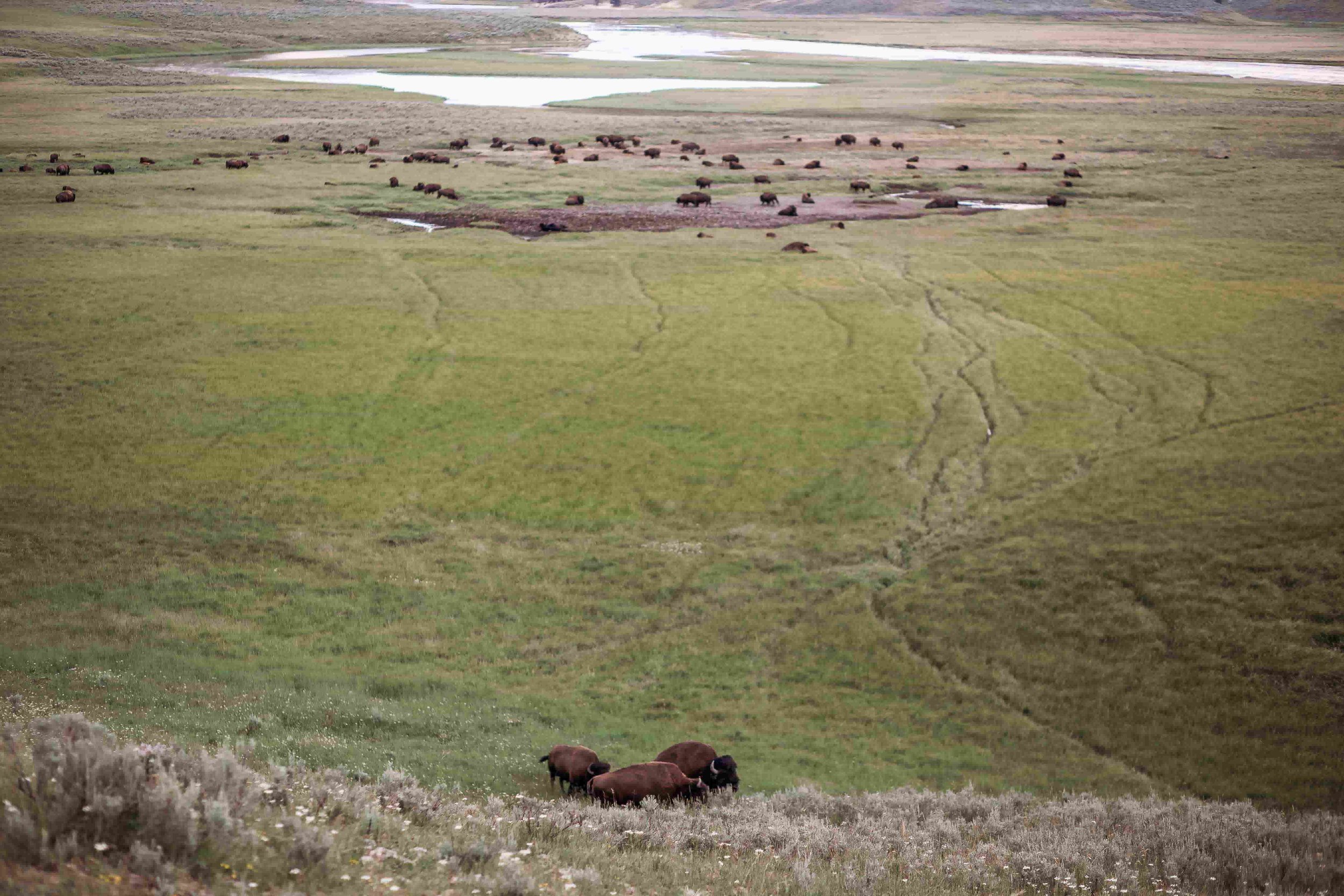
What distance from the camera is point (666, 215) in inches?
2549

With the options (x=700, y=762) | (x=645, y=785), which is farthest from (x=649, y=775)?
(x=700, y=762)

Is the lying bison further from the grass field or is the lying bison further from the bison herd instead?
the grass field

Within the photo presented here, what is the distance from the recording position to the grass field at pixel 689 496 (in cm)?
1964

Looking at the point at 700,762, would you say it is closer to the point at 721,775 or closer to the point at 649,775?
the point at 721,775

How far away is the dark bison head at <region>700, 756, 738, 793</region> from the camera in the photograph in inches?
628

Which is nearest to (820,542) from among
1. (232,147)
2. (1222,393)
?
(1222,393)

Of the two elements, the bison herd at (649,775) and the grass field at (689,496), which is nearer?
the bison herd at (649,775)

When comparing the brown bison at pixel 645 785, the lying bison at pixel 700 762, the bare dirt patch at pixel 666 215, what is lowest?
the lying bison at pixel 700 762

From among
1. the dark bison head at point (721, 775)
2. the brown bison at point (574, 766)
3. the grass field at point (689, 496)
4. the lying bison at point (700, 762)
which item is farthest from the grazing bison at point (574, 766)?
the dark bison head at point (721, 775)

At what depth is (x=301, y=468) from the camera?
30047 millimetres

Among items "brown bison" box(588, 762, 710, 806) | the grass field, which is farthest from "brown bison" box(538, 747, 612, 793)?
the grass field

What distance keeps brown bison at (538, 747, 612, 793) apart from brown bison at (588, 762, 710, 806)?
0.22m

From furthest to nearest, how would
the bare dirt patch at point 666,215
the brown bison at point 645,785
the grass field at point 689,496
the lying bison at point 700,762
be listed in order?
1. the bare dirt patch at point 666,215
2. the grass field at point 689,496
3. the lying bison at point 700,762
4. the brown bison at point 645,785

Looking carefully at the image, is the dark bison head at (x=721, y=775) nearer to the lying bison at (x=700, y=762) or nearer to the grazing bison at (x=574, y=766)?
the lying bison at (x=700, y=762)
